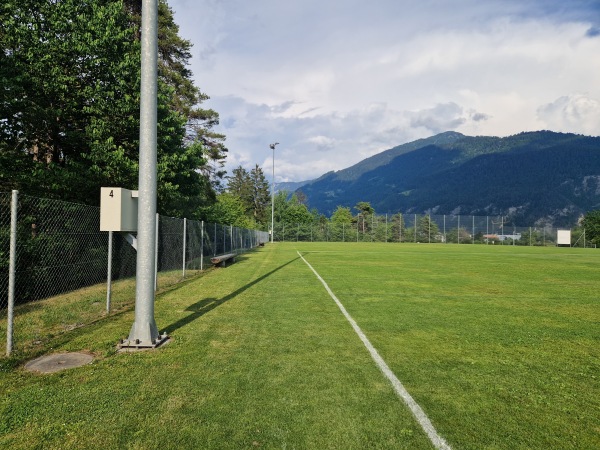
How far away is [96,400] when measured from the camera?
3988 mm

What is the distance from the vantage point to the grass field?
332 centimetres

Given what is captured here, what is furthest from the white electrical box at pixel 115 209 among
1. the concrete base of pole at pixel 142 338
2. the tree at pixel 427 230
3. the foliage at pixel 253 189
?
the foliage at pixel 253 189

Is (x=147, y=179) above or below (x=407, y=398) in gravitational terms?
above

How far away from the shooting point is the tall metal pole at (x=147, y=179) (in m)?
5.96

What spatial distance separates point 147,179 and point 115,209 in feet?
3.55

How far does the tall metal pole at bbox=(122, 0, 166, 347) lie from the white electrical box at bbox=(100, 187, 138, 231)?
778 millimetres

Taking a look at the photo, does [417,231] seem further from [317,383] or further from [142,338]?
[317,383]

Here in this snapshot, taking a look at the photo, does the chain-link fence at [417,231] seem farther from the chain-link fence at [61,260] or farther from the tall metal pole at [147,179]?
the tall metal pole at [147,179]

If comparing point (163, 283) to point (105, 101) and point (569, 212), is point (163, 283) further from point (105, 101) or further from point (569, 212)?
point (569, 212)

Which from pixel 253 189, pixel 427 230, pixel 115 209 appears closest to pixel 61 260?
pixel 115 209

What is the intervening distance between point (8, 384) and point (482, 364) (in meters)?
5.52

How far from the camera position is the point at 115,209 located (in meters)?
6.69

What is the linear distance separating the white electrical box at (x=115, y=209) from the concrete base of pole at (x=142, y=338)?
67.3 inches

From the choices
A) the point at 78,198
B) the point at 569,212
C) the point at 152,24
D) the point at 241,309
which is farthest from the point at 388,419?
the point at 569,212
